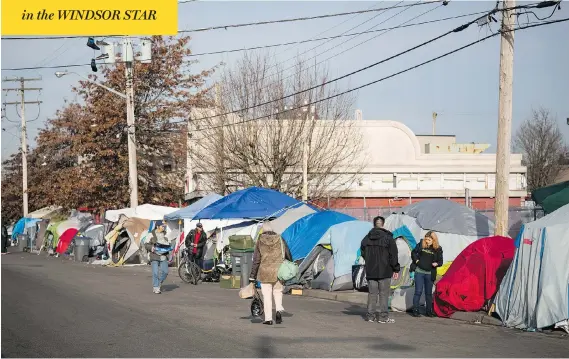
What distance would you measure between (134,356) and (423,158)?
171ft

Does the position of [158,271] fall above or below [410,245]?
below

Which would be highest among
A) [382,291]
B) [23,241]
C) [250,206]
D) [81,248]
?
[250,206]

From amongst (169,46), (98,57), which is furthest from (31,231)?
(98,57)

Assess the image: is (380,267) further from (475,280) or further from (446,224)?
(446,224)

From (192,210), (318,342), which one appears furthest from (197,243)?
(318,342)

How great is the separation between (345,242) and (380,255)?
9.19 meters

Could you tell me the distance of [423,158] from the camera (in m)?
61.8

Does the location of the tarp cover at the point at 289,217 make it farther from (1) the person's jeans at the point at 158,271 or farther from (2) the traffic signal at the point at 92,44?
(2) the traffic signal at the point at 92,44

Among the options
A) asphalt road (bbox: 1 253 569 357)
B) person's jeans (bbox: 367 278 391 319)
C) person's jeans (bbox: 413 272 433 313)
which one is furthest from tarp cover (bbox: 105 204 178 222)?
person's jeans (bbox: 367 278 391 319)

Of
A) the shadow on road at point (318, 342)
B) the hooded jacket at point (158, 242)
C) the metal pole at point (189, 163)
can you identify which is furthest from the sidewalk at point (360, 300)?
the metal pole at point (189, 163)

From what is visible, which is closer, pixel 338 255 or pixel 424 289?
pixel 424 289

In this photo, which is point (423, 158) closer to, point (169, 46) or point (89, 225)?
point (169, 46)

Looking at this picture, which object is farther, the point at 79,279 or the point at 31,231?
→ the point at 31,231

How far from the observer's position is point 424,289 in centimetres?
1688
